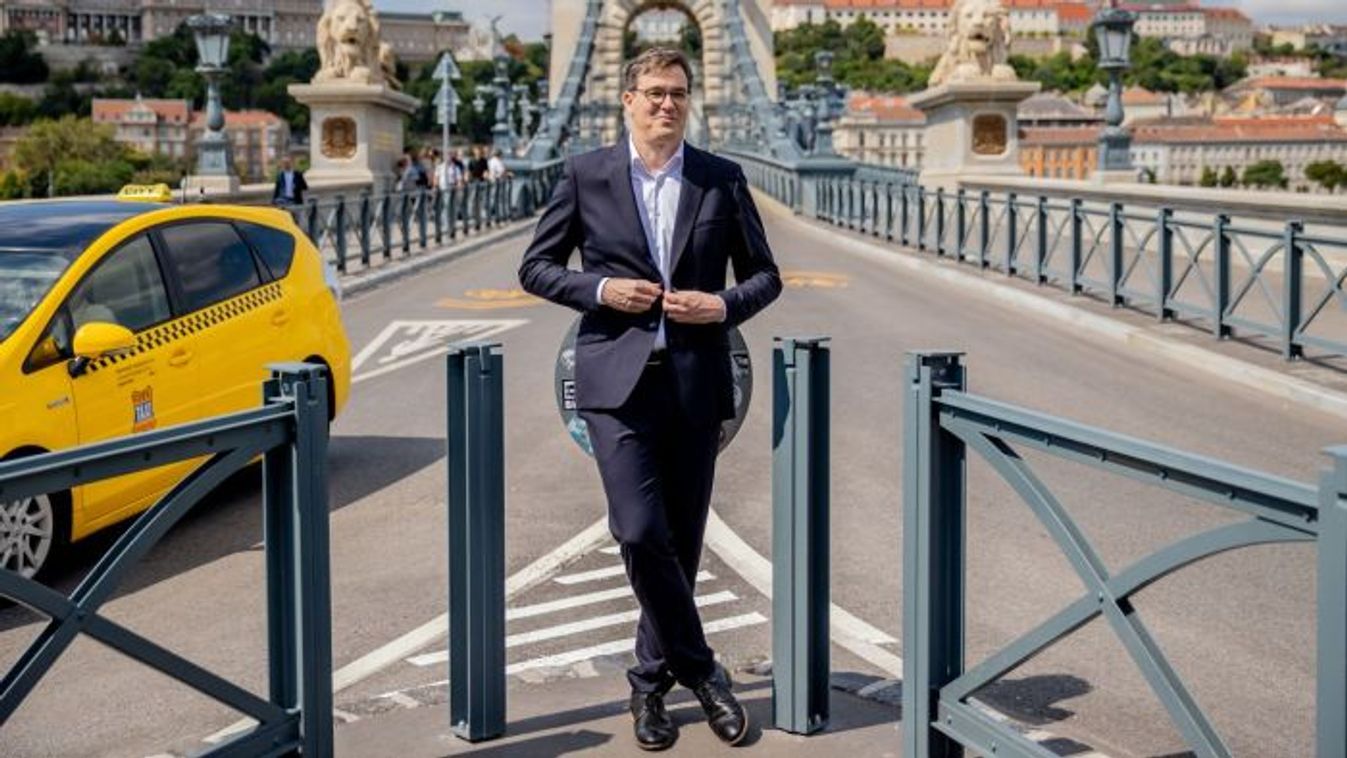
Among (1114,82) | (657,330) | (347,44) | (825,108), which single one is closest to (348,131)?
(347,44)

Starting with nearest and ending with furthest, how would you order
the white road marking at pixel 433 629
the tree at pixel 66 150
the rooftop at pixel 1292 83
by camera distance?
the white road marking at pixel 433 629
the tree at pixel 66 150
the rooftop at pixel 1292 83

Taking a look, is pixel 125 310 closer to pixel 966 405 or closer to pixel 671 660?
pixel 671 660

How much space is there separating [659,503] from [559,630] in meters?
1.85

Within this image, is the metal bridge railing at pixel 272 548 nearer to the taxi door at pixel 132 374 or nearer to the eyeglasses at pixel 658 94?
the eyeglasses at pixel 658 94

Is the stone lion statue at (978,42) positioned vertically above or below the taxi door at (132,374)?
above

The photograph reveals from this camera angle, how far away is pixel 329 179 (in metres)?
32.4

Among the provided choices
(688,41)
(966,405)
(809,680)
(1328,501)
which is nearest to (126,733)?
(809,680)

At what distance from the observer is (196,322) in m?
8.33

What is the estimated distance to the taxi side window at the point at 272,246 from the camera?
9242 mm

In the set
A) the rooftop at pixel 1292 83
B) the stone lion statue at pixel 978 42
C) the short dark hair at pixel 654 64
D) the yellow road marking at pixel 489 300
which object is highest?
the rooftop at pixel 1292 83

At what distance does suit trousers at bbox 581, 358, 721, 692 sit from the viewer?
183 inches

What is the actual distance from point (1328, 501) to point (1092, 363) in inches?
457

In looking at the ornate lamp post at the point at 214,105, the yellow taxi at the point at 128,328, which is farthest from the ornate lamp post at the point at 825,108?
the yellow taxi at the point at 128,328

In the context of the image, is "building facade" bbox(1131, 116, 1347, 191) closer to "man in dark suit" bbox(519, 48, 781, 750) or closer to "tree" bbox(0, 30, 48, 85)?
"man in dark suit" bbox(519, 48, 781, 750)
